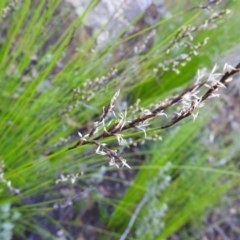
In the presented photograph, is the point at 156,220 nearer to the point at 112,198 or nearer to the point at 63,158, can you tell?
the point at 112,198

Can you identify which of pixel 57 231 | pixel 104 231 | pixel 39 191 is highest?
pixel 39 191

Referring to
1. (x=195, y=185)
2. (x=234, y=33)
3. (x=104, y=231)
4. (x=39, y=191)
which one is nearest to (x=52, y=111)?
(x=39, y=191)

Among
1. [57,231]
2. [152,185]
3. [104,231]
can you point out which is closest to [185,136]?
[152,185]

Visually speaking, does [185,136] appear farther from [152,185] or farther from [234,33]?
[234,33]

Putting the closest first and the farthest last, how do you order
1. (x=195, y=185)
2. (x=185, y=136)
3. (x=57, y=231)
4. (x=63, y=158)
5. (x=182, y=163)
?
(x=63, y=158)
(x=57, y=231)
(x=185, y=136)
(x=195, y=185)
(x=182, y=163)

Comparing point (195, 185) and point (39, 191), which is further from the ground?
point (39, 191)

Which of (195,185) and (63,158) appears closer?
(63,158)

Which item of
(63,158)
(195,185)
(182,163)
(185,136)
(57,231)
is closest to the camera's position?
(63,158)
